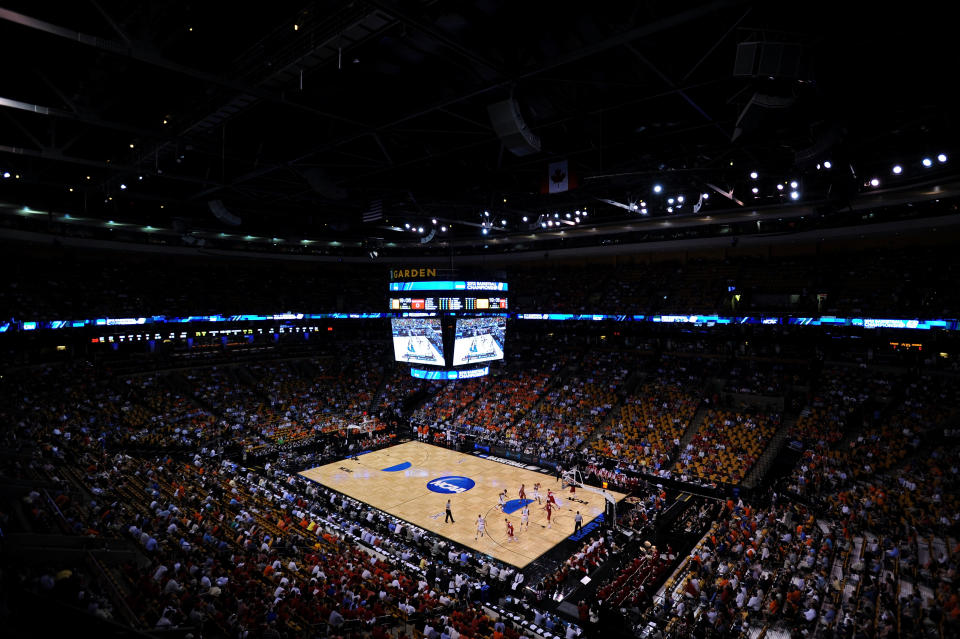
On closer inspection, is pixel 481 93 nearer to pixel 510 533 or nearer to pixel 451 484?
pixel 510 533

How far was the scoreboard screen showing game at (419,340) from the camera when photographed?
29.5 m

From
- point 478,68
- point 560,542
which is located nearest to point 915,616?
point 560,542

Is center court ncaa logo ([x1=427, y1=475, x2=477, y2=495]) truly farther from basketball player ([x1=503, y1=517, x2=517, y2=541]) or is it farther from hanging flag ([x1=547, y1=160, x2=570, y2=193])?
hanging flag ([x1=547, y1=160, x2=570, y2=193])

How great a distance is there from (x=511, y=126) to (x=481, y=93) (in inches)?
46.3

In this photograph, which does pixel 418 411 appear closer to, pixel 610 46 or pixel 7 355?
pixel 7 355

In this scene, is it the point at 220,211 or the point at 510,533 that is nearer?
the point at 510,533

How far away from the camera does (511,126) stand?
13133mm

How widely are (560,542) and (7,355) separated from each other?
115ft

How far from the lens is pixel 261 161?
19.4 m

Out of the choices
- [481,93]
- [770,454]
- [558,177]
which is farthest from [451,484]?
[481,93]

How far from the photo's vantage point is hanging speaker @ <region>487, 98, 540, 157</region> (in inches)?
508

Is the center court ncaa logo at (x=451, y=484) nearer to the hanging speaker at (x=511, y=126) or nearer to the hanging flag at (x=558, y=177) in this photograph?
the hanging flag at (x=558, y=177)

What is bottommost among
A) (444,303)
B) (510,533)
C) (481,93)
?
(510,533)

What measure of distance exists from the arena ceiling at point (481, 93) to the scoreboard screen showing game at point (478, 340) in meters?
8.82
